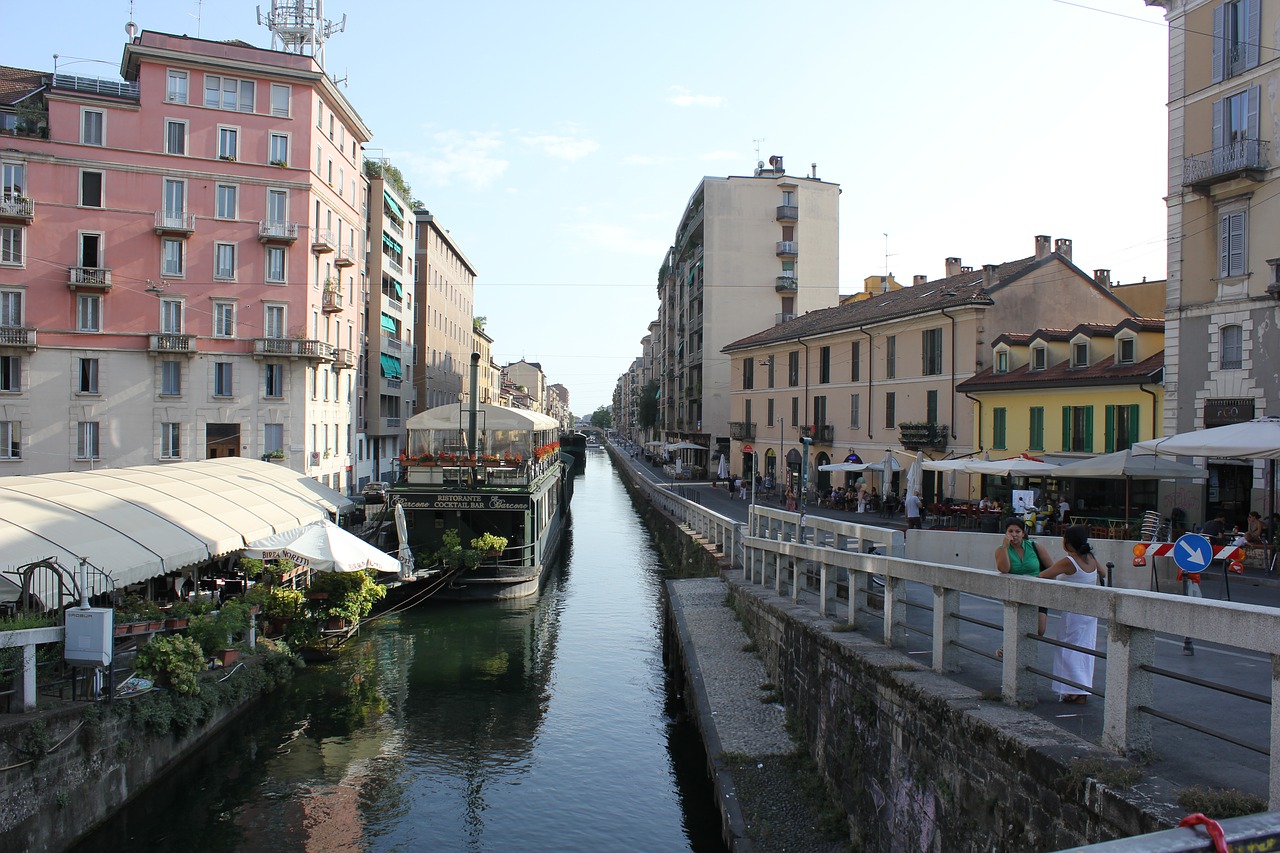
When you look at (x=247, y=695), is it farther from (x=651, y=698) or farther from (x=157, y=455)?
(x=157, y=455)

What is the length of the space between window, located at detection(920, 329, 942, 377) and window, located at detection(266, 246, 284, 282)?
24.2 metres

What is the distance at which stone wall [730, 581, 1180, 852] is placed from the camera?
488 cm

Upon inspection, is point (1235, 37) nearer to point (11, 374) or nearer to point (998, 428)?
point (998, 428)

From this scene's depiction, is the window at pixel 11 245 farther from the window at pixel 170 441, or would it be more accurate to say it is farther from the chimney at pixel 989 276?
the chimney at pixel 989 276

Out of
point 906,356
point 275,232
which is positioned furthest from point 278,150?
point 906,356

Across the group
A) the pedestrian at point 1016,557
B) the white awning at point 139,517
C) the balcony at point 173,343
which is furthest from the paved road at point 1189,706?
the balcony at point 173,343

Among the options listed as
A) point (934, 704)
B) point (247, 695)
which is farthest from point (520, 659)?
point (934, 704)

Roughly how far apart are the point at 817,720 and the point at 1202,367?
53.9ft

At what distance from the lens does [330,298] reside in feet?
116

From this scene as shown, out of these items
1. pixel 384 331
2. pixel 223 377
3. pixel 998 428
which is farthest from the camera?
pixel 384 331

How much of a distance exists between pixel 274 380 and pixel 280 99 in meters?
10.4

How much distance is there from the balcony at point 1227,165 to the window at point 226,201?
99.1ft

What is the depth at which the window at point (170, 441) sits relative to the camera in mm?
31609

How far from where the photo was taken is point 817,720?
380 inches
